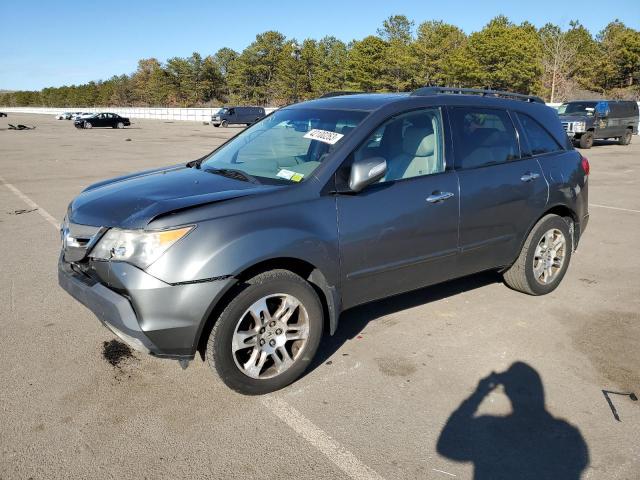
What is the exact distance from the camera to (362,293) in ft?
12.2

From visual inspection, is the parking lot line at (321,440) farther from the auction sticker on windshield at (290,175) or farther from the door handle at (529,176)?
the door handle at (529,176)

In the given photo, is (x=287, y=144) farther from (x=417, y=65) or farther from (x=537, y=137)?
(x=417, y=65)

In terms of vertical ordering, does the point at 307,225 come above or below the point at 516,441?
above

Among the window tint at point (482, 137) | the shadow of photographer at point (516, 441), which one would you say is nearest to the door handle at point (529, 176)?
the window tint at point (482, 137)

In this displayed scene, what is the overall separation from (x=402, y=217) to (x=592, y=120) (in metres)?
21.2

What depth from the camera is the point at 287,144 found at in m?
4.11

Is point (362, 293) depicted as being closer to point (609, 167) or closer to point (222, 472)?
point (222, 472)

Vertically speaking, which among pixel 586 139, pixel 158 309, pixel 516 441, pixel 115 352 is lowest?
pixel 516 441

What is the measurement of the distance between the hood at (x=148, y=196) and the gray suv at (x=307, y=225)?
0.05 feet

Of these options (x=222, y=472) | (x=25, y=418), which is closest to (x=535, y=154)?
(x=222, y=472)

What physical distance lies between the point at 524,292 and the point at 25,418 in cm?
416

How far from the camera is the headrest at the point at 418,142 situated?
4.03 m

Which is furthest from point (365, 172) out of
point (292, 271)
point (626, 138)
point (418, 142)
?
point (626, 138)

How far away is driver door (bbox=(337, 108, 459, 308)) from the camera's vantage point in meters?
3.57
